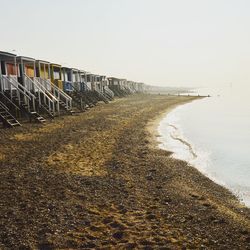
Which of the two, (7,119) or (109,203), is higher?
(7,119)

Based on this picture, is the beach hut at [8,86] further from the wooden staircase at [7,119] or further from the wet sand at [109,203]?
the wet sand at [109,203]

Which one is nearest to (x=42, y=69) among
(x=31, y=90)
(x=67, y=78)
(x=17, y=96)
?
(x=31, y=90)

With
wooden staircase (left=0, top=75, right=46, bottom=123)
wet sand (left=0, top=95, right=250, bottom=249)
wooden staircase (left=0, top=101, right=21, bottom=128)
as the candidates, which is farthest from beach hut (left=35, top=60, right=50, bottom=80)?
wet sand (left=0, top=95, right=250, bottom=249)

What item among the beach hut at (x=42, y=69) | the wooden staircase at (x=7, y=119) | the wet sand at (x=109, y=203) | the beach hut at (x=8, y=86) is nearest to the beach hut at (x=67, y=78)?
the beach hut at (x=42, y=69)

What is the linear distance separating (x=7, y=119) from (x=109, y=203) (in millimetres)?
13161

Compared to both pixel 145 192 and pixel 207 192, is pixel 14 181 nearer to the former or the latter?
pixel 145 192

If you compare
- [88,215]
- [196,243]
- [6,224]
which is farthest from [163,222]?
[6,224]

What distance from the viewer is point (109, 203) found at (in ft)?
24.7

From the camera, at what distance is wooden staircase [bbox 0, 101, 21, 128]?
57.5 feet

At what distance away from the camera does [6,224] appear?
238 inches

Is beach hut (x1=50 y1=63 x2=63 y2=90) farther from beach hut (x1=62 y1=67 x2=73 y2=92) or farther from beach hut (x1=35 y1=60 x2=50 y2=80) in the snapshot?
beach hut (x1=35 y1=60 x2=50 y2=80)

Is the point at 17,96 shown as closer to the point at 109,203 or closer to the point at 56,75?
the point at 56,75

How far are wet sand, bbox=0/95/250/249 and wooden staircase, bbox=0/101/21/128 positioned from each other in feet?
14.3

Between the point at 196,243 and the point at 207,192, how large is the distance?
3595mm
